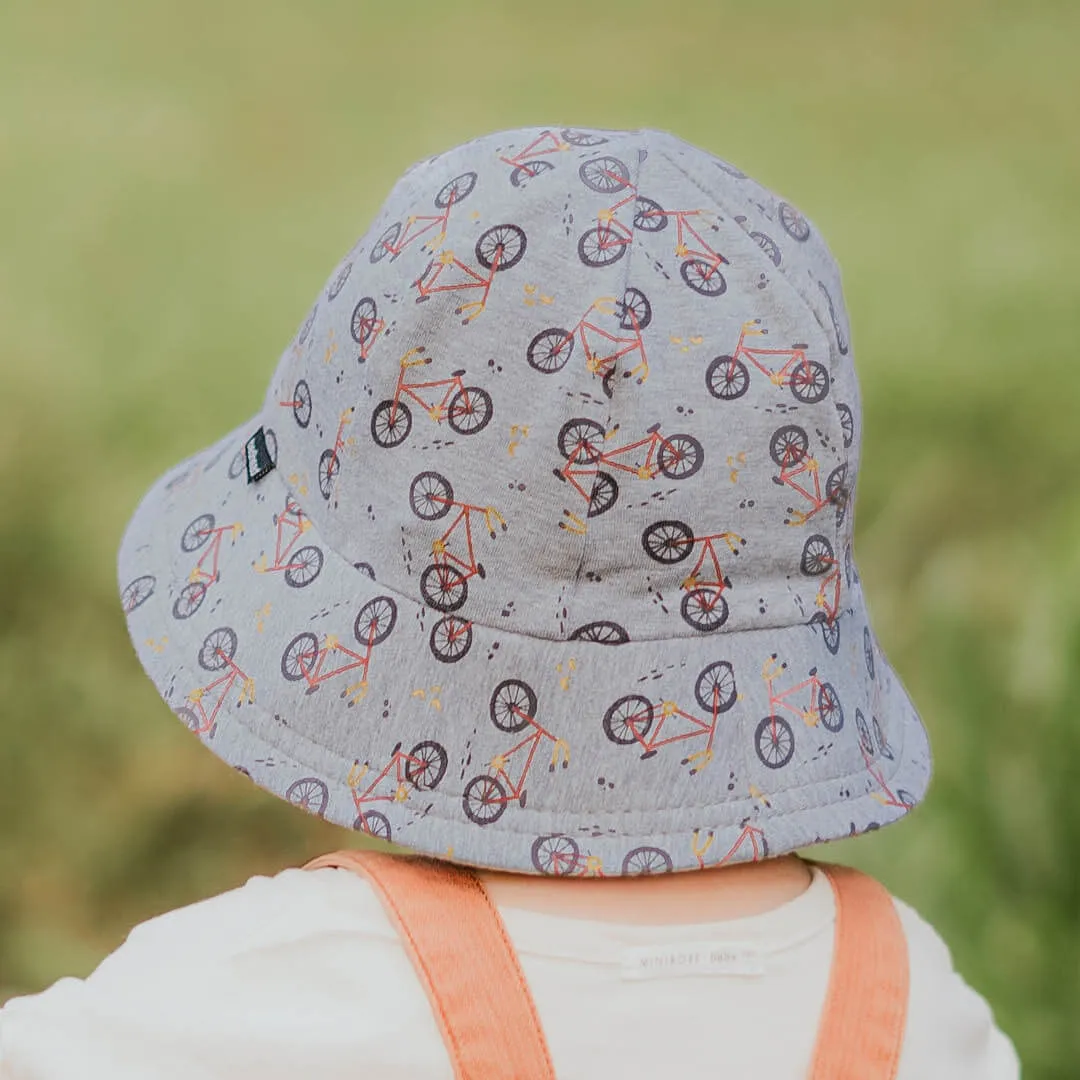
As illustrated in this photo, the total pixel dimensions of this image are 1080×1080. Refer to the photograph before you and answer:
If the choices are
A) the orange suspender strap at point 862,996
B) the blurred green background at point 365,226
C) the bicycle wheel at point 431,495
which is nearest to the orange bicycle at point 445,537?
the bicycle wheel at point 431,495

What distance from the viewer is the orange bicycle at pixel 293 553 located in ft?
2.02

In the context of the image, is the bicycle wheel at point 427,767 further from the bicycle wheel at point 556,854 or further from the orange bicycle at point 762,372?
the orange bicycle at point 762,372

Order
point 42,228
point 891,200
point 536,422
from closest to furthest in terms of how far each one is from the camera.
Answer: point 536,422
point 42,228
point 891,200

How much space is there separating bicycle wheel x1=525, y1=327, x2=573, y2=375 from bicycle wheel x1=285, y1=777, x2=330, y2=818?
0.19m

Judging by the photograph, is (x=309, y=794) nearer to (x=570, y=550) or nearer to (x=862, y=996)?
(x=570, y=550)

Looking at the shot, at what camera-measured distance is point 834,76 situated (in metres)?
1.42

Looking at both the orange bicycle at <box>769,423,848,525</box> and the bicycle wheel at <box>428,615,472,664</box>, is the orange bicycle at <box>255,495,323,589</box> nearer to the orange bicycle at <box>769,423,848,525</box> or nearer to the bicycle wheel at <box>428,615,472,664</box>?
the bicycle wheel at <box>428,615,472,664</box>

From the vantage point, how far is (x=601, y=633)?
1.91ft

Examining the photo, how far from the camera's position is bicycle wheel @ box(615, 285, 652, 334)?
1.89 feet

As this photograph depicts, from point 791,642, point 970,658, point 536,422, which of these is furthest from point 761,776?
point 970,658

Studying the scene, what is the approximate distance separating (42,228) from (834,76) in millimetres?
782

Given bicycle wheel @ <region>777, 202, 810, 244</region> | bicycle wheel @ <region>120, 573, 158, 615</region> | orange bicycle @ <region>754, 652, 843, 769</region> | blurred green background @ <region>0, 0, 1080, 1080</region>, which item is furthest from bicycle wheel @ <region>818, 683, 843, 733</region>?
blurred green background @ <region>0, 0, 1080, 1080</region>

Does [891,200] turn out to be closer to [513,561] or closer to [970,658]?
[970,658]

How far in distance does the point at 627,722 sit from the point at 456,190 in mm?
237
